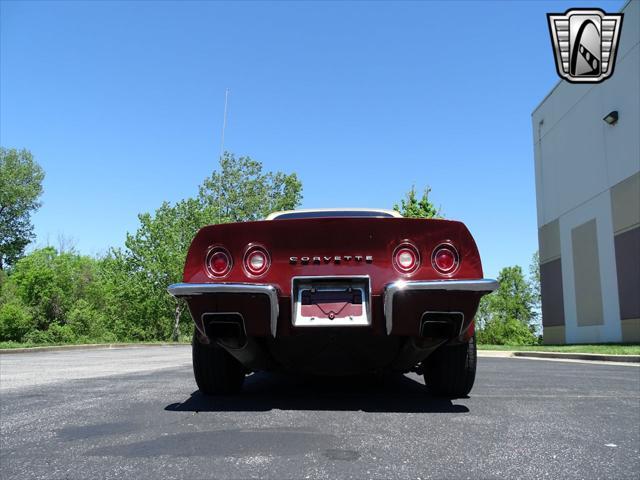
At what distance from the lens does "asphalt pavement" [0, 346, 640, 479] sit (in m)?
2.15

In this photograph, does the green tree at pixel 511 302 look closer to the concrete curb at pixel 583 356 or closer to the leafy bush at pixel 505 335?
the leafy bush at pixel 505 335

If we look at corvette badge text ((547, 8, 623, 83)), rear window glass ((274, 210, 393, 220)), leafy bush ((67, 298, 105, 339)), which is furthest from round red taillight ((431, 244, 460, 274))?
leafy bush ((67, 298, 105, 339))

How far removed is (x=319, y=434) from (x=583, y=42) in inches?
238

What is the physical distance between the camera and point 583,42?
638 cm

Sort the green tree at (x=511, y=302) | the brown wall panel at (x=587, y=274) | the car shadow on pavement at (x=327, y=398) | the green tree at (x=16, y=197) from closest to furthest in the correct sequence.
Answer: the car shadow on pavement at (x=327, y=398) → the brown wall panel at (x=587, y=274) → the green tree at (x=16, y=197) → the green tree at (x=511, y=302)

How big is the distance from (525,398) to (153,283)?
3618 cm

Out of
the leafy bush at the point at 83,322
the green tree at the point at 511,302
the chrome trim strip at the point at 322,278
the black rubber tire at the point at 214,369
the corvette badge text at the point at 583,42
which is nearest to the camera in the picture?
the chrome trim strip at the point at 322,278

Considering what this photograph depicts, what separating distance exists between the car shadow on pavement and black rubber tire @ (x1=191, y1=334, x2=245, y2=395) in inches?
2.9

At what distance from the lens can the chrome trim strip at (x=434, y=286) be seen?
9.76ft

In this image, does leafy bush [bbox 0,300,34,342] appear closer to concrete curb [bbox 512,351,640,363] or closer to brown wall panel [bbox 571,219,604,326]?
concrete curb [bbox 512,351,640,363]

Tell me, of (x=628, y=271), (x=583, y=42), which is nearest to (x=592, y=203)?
(x=628, y=271)

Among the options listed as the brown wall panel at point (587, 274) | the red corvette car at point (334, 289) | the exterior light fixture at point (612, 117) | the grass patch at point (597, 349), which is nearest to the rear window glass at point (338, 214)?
the red corvette car at point (334, 289)

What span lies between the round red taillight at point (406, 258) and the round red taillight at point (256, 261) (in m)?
0.82

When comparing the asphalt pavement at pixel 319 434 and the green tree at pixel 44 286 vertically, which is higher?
the green tree at pixel 44 286
